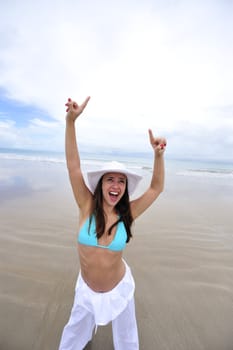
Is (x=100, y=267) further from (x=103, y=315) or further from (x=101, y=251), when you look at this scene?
(x=103, y=315)

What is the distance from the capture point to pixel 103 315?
6.02 ft

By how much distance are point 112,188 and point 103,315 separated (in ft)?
3.72

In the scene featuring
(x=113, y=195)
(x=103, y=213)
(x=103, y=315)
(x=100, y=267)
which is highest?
(x=113, y=195)

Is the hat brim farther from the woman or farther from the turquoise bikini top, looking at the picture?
the turquoise bikini top

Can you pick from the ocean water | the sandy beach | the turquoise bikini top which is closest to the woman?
the turquoise bikini top

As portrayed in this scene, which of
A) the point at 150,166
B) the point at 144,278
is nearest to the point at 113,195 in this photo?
the point at 144,278

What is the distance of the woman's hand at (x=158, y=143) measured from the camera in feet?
6.91

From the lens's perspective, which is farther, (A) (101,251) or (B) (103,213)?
(B) (103,213)

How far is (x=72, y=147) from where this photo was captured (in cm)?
196

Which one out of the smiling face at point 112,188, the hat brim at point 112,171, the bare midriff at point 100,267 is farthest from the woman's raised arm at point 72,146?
the bare midriff at point 100,267

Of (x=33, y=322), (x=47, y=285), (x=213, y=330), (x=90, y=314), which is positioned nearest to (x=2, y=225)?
(x=47, y=285)

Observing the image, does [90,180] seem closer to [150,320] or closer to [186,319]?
[150,320]

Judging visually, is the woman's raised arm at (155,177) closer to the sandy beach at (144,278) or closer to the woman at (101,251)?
the woman at (101,251)

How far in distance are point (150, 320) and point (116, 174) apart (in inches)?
81.3
